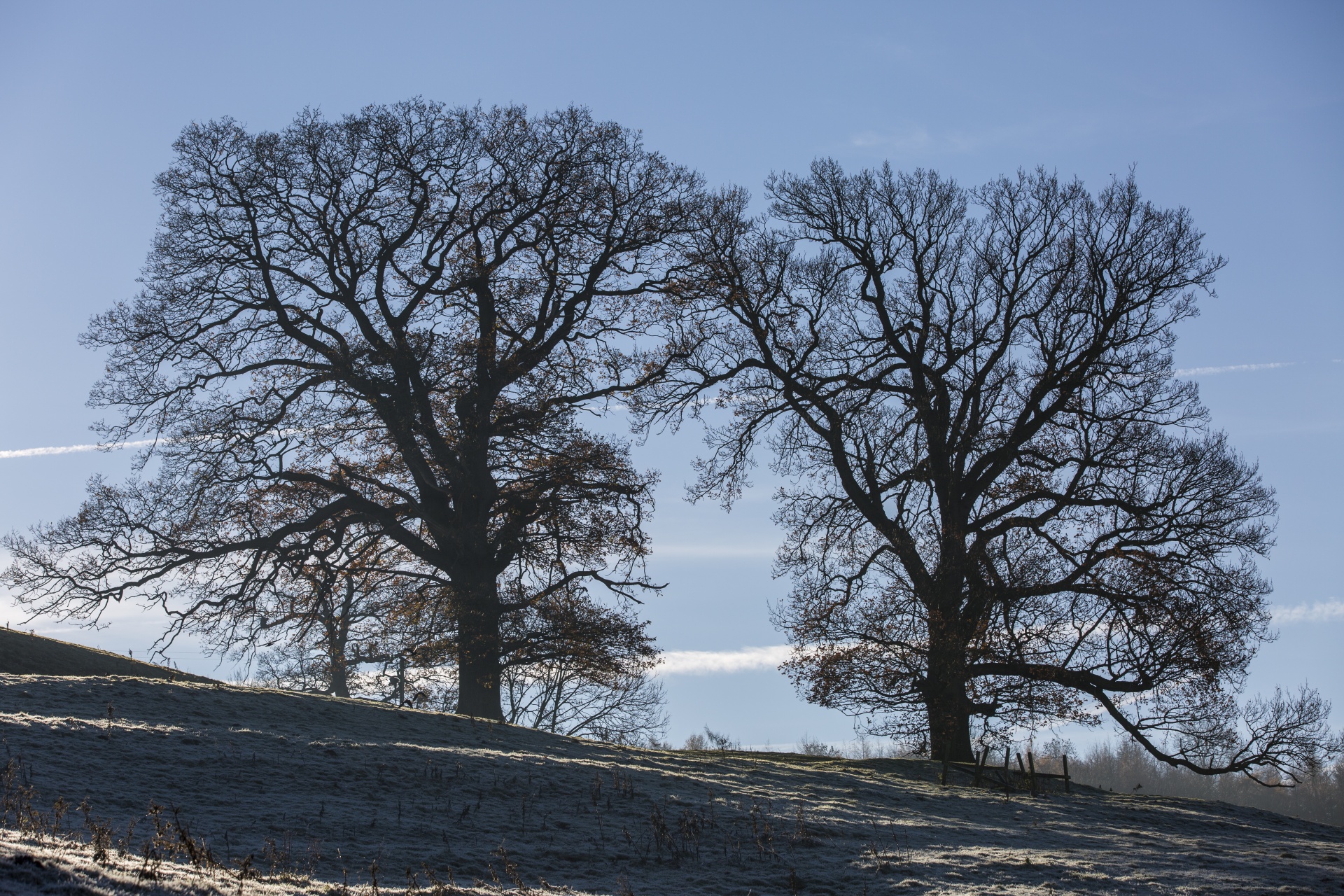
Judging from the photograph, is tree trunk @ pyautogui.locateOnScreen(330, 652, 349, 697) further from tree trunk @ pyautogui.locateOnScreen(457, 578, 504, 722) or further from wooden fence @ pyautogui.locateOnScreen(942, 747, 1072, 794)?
wooden fence @ pyautogui.locateOnScreen(942, 747, 1072, 794)

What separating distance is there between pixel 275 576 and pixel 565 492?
7.55 meters

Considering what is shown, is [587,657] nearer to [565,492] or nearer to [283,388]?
[565,492]

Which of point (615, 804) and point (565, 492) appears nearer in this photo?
point (615, 804)

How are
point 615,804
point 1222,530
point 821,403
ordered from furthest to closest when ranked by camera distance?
point 821,403
point 1222,530
point 615,804

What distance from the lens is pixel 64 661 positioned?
Answer: 2159cm

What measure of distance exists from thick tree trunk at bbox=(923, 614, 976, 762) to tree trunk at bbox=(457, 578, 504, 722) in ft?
34.1

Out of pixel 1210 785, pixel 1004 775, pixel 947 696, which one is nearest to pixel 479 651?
pixel 947 696

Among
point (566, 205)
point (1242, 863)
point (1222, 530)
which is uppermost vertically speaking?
point (566, 205)

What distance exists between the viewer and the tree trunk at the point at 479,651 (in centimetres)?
2502

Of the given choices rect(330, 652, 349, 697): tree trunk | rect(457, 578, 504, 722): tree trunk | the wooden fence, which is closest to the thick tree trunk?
the wooden fence

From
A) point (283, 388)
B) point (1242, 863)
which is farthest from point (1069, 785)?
point (283, 388)

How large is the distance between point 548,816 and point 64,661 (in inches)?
561

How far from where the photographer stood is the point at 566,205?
92.4 feet

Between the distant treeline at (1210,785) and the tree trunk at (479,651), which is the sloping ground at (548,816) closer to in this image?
the tree trunk at (479,651)
